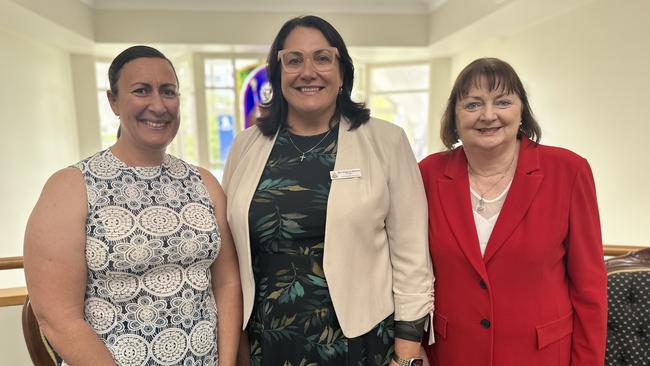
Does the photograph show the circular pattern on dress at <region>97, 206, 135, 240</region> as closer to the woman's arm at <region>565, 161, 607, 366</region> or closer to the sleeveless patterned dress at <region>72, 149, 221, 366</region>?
the sleeveless patterned dress at <region>72, 149, 221, 366</region>

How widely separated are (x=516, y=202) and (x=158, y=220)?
3.48 feet

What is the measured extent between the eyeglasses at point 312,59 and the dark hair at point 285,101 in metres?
0.04

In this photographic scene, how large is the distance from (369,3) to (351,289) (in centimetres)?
546

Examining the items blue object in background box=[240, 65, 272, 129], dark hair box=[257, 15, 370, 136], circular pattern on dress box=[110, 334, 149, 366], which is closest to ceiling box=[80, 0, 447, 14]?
blue object in background box=[240, 65, 272, 129]

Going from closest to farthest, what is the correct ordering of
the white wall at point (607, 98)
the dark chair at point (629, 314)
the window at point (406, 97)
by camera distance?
the dark chair at point (629, 314) → the white wall at point (607, 98) → the window at point (406, 97)

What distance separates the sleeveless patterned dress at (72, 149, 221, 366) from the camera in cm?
107

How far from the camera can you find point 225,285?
52.3 inches

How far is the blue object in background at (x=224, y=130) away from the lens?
7363 mm

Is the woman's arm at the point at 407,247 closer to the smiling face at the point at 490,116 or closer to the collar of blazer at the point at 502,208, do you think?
the collar of blazer at the point at 502,208

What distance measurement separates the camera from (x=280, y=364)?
1.30 m

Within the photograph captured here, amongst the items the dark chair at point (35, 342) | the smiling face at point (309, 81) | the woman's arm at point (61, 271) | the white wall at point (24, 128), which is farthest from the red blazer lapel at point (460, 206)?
the white wall at point (24, 128)

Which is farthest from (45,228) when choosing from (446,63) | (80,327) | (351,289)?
(446,63)

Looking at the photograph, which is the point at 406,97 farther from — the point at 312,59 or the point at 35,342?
the point at 35,342

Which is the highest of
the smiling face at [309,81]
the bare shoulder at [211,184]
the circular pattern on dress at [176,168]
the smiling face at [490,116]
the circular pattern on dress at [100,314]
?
the smiling face at [309,81]
